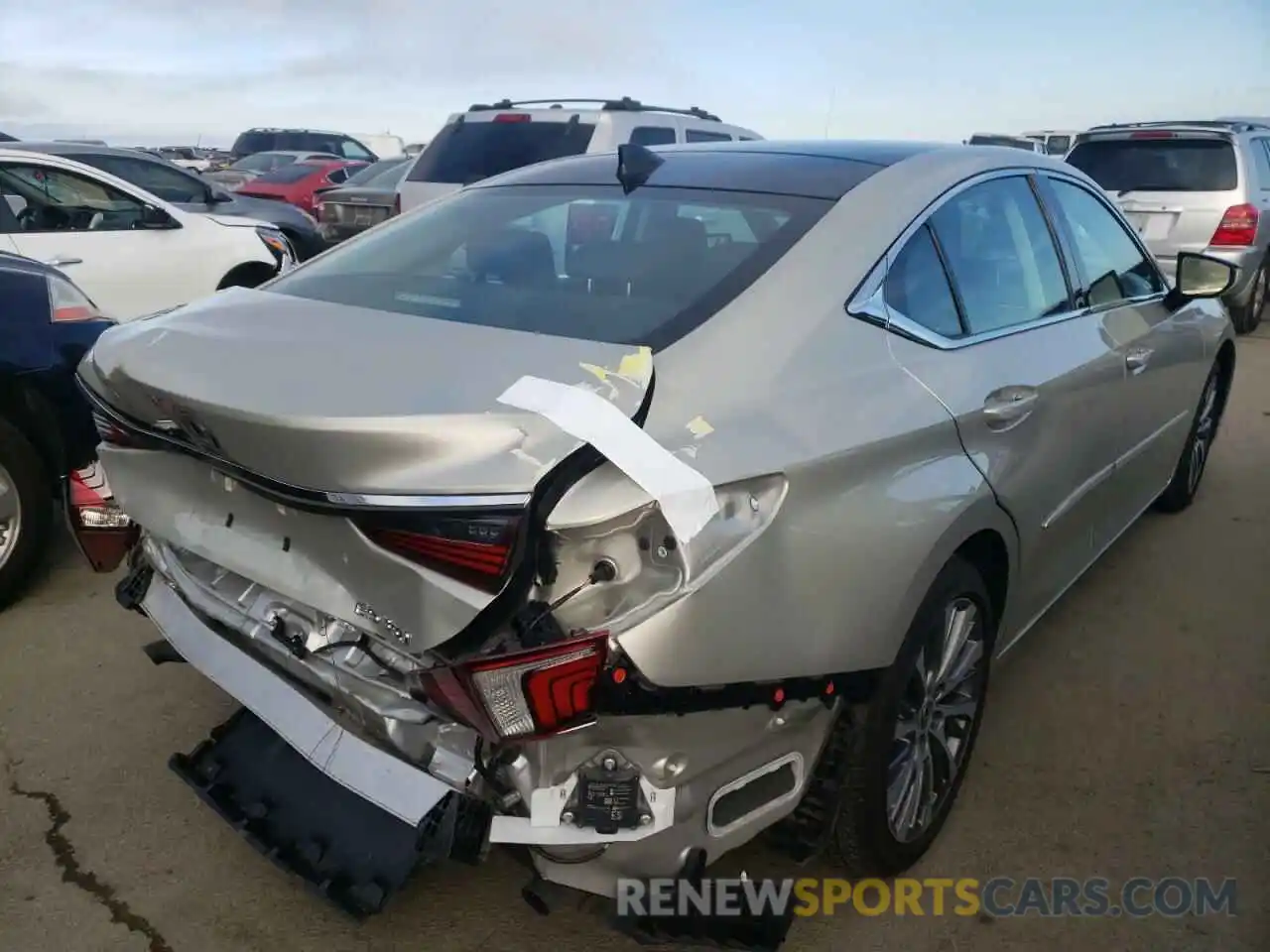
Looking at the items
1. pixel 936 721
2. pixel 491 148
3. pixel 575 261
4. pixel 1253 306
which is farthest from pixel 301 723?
pixel 1253 306

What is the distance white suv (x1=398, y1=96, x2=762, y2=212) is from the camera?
7906mm

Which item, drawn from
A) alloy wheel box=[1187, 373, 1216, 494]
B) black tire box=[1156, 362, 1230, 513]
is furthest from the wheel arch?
alloy wheel box=[1187, 373, 1216, 494]

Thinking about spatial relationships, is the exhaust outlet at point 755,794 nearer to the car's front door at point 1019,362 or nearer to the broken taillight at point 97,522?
the car's front door at point 1019,362

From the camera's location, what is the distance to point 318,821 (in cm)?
239

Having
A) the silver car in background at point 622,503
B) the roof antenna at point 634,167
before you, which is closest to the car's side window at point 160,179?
the silver car in background at point 622,503

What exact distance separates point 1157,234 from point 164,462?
30.2ft

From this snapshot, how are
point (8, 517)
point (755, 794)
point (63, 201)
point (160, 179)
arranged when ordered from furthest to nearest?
point (160, 179) < point (63, 201) < point (8, 517) < point (755, 794)

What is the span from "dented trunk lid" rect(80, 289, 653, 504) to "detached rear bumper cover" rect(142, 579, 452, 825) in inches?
19.9

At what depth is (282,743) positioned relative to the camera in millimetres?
2604

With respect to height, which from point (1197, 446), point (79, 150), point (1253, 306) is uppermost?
point (79, 150)

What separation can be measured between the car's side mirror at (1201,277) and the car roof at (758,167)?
4.35ft

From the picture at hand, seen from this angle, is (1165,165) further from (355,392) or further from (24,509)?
(355,392)

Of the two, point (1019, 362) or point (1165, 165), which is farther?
point (1165, 165)

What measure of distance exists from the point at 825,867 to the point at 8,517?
307 centimetres
